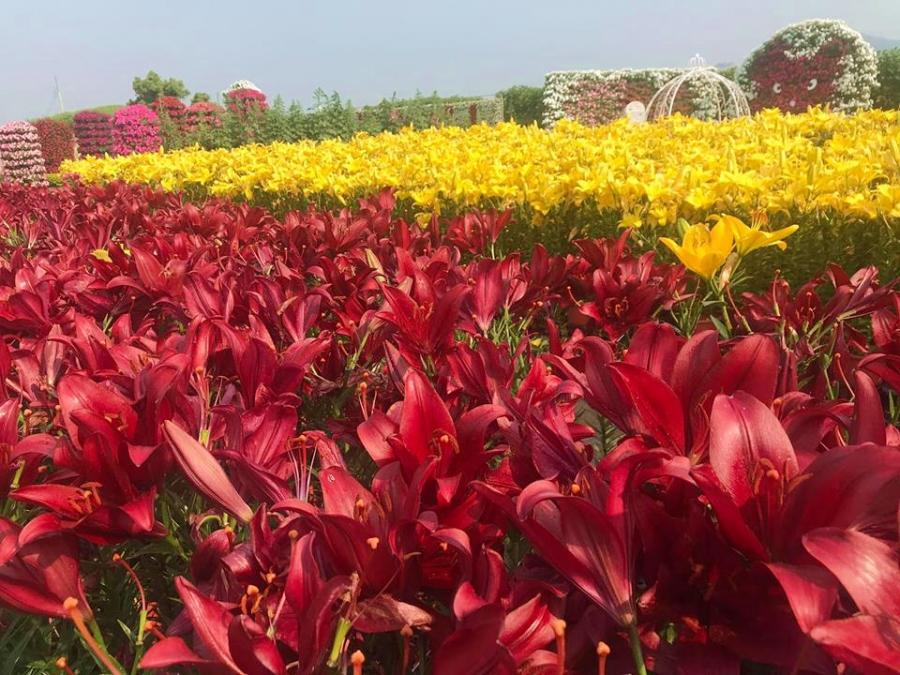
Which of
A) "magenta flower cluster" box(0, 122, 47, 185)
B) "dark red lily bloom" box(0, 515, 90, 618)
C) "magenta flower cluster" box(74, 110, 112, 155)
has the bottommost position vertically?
"dark red lily bloom" box(0, 515, 90, 618)

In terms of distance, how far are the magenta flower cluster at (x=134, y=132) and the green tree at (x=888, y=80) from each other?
871 inches

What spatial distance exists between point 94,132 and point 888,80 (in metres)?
26.6

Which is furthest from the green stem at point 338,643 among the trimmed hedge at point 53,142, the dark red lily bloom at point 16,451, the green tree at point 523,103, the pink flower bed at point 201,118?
the green tree at point 523,103

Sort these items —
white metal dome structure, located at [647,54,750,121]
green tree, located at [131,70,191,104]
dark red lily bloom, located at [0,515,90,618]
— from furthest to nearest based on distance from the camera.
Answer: green tree, located at [131,70,191,104], white metal dome structure, located at [647,54,750,121], dark red lily bloom, located at [0,515,90,618]

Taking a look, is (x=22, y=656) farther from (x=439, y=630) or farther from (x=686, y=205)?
(x=686, y=205)

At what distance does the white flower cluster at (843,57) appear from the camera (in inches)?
797

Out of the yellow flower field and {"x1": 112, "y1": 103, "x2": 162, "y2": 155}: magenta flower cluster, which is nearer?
the yellow flower field

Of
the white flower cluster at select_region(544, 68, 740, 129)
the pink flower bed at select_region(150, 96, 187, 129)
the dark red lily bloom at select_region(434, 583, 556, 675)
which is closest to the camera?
the dark red lily bloom at select_region(434, 583, 556, 675)

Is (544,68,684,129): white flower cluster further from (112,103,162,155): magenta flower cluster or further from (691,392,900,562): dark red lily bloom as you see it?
(691,392,900,562): dark red lily bloom

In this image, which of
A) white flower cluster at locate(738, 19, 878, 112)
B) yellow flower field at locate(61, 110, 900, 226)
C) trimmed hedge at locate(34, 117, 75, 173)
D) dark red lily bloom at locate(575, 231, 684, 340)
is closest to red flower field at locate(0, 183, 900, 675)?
dark red lily bloom at locate(575, 231, 684, 340)

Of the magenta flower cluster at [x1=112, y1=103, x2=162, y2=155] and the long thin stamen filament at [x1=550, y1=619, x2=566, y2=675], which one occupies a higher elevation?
the magenta flower cluster at [x1=112, y1=103, x2=162, y2=155]

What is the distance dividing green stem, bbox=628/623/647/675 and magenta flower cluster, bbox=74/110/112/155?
94.6 ft

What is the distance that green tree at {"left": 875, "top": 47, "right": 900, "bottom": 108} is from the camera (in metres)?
21.9

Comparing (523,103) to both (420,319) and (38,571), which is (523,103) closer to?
(420,319)
